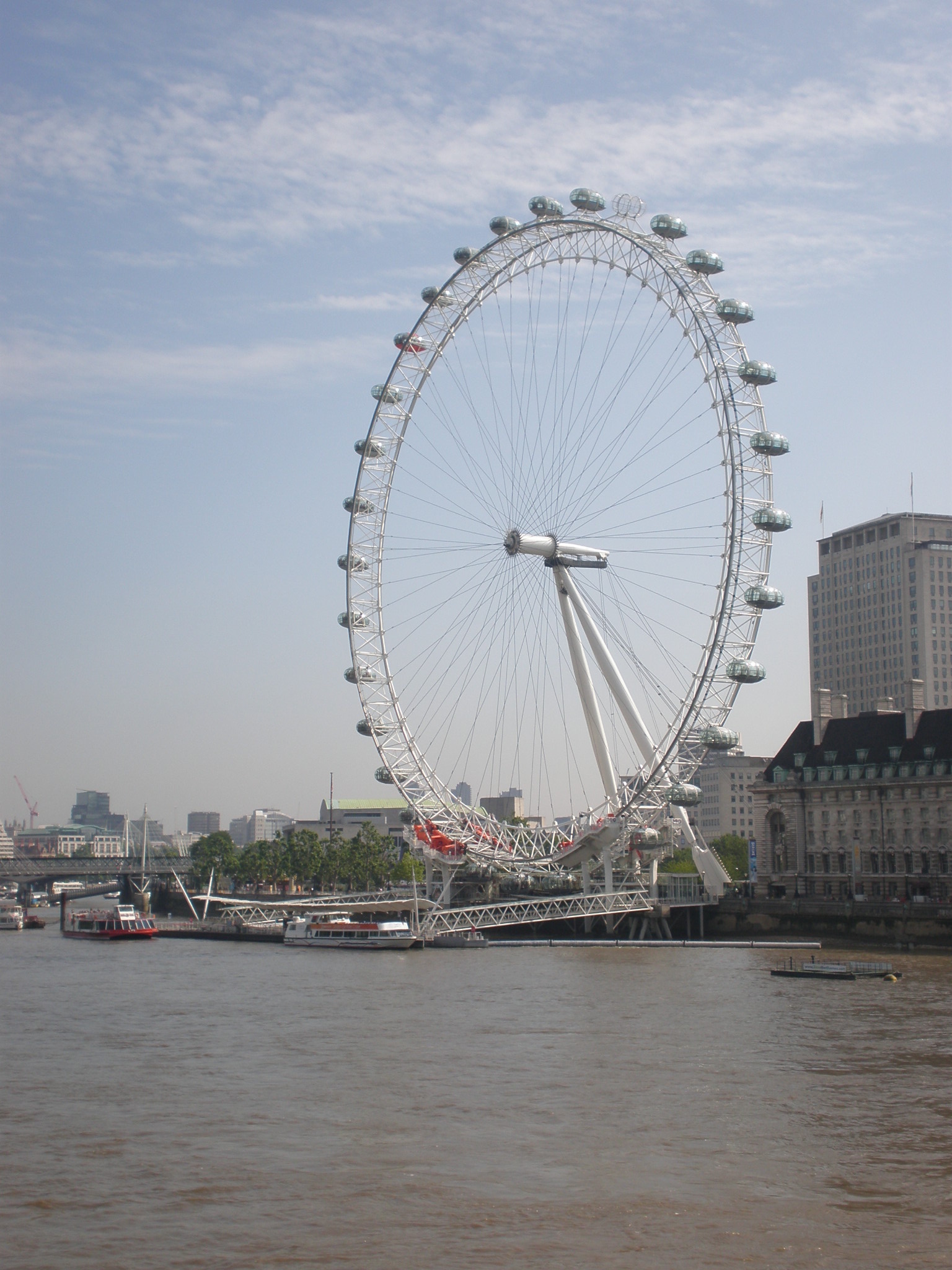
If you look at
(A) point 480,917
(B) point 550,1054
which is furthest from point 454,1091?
(A) point 480,917

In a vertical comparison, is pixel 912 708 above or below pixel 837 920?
above

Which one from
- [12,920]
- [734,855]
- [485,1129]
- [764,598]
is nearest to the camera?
[485,1129]

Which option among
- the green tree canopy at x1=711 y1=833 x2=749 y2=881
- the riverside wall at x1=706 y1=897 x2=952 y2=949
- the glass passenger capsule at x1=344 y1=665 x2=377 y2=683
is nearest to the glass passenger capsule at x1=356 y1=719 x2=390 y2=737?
the glass passenger capsule at x1=344 y1=665 x2=377 y2=683

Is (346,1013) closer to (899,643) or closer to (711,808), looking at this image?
(899,643)

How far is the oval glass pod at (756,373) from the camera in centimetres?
6762

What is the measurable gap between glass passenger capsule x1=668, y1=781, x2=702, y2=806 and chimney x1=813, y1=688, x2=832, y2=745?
45.8 feet

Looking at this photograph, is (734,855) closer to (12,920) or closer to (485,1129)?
(12,920)

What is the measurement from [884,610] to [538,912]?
9112cm

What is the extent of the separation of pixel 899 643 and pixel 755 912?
83302 millimetres

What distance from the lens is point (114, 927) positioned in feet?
291

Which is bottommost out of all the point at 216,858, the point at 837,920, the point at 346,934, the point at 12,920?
the point at 12,920

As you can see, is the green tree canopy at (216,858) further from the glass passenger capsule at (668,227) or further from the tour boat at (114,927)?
the glass passenger capsule at (668,227)

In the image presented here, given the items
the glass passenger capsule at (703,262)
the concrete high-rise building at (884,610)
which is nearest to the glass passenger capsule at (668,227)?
the glass passenger capsule at (703,262)

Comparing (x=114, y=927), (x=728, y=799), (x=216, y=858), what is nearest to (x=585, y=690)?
(x=114, y=927)
